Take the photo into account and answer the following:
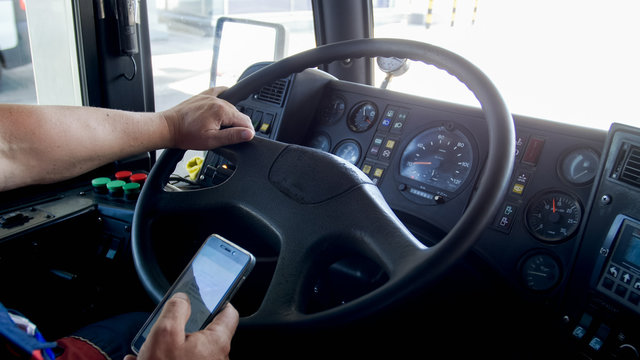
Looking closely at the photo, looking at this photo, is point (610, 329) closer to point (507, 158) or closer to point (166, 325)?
point (507, 158)

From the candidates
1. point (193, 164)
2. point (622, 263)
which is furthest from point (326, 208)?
point (193, 164)

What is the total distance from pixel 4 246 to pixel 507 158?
1.31m

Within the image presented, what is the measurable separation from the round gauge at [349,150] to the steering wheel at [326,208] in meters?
0.39

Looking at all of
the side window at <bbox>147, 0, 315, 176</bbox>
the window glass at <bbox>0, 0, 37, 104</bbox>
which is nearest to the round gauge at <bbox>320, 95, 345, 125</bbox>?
the side window at <bbox>147, 0, 315, 176</bbox>

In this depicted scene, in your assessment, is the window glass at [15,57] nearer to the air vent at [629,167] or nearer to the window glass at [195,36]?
the window glass at [195,36]

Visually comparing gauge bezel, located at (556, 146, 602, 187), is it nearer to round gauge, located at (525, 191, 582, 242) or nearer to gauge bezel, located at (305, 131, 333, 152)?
round gauge, located at (525, 191, 582, 242)

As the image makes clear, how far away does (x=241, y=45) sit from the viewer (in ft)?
8.01

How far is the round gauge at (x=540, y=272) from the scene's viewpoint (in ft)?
3.76

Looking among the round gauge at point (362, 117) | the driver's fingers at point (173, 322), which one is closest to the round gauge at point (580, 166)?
the round gauge at point (362, 117)

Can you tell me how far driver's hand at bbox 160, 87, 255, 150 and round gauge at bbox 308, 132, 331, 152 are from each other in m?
0.48

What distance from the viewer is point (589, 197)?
1097 millimetres

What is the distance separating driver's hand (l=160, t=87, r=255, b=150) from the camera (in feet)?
3.57

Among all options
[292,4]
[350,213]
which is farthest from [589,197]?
[292,4]

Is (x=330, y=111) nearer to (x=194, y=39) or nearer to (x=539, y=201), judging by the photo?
(x=539, y=201)
